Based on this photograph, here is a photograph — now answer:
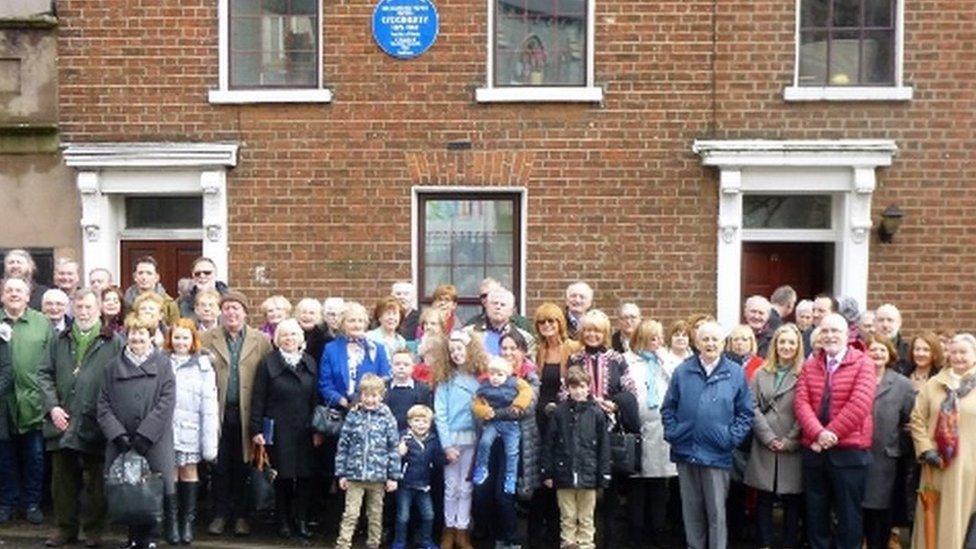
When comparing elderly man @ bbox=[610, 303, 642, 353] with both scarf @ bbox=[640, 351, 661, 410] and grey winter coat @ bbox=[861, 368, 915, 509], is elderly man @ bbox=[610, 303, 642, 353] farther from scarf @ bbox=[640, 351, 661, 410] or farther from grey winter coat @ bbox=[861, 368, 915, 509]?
grey winter coat @ bbox=[861, 368, 915, 509]

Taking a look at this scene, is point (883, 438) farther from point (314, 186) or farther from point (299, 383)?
point (314, 186)

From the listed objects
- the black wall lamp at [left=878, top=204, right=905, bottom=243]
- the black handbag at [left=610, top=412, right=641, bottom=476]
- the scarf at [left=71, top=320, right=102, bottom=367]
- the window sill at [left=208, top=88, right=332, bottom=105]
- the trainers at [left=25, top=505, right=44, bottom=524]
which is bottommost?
the trainers at [left=25, top=505, right=44, bottom=524]

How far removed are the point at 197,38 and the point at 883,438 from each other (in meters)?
7.28

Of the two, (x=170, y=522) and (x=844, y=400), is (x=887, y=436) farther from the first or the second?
(x=170, y=522)

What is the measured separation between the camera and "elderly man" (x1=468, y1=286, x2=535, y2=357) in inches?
336

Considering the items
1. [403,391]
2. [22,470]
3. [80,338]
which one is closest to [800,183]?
[403,391]

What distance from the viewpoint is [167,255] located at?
39.1ft

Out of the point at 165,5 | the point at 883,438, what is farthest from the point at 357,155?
the point at 883,438

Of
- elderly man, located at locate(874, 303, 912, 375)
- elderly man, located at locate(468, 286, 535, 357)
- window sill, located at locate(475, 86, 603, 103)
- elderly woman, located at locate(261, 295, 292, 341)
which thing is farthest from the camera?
window sill, located at locate(475, 86, 603, 103)

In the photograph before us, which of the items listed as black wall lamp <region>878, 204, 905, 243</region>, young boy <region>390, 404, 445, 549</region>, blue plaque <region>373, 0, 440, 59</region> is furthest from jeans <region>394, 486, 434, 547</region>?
black wall lamp <region>878, 204, 905, 243</region>

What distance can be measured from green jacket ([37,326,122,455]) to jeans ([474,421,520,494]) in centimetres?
260

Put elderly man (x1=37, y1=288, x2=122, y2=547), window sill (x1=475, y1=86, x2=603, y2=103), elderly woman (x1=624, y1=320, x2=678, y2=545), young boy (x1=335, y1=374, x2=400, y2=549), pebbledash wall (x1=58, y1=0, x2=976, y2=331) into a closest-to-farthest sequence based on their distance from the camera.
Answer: young boy (x1=335, y1=374, x2=400, y2=549), elderly man (x1=37, y1=288, x2=122, y2=547), elderly woman (x1=624, y1=320, x2=678, y2=545), pebbledash wall (x1=58, y1=0, x2=976, y2=331), window sill (x1=475, y1=86, x2=603, y2=103)

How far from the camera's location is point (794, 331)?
26.6 feet

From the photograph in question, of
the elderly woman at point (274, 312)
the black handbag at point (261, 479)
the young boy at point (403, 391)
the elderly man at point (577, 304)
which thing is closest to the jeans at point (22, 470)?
the black handbag at point (261, 479)
